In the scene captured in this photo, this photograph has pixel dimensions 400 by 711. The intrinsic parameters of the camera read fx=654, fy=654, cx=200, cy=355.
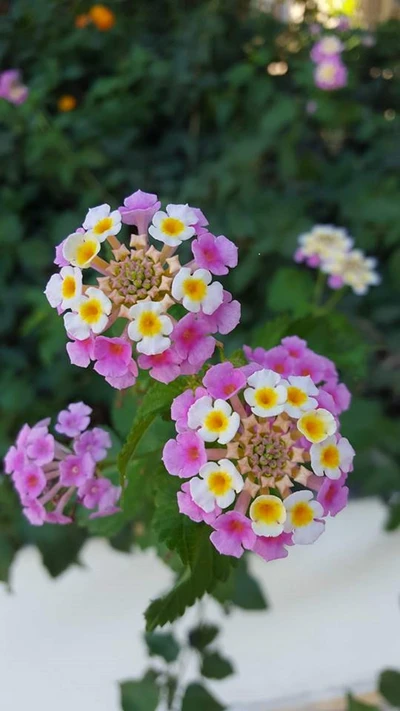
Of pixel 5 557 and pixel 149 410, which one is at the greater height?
pixel 149 410

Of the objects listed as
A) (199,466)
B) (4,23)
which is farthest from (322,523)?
(4,23)

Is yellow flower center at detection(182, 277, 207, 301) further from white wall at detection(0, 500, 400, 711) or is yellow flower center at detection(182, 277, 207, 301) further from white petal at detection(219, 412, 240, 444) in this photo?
white wall at detection(0, 500, 400, 711)

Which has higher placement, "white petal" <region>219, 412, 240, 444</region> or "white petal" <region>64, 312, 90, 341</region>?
"white petal" <region>64, 312, 90, 341</region>

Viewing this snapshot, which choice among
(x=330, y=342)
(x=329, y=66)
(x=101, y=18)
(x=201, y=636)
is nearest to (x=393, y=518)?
(x=201, y=636)

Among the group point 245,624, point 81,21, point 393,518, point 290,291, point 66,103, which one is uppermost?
point 81,21

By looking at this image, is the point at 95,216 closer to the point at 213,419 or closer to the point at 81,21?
the point at 213,419

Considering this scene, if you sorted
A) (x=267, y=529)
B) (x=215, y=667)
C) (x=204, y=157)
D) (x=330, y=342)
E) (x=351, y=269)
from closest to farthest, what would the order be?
(x=267, y=529) → (x=330, y=342) → (x=215, y=667) → (x=351, y=269) → (x=204, y=157)

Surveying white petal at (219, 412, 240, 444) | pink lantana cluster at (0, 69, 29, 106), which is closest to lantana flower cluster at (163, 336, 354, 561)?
white petal at (219, 412, 240, 444)
